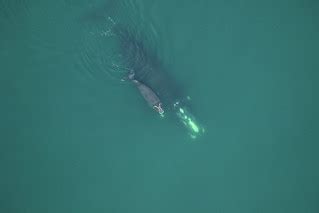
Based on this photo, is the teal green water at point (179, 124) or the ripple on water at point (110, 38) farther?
Result: the teal green water at point (179, 124)

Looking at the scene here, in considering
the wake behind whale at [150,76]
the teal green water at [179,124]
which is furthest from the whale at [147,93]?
the teal green water at [179,124]

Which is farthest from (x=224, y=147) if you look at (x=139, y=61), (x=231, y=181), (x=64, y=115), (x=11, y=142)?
(x=11, y=142)

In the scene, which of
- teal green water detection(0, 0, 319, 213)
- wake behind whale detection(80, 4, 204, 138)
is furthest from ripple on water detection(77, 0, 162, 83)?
teal green water detection(0, 0, 319, 213)

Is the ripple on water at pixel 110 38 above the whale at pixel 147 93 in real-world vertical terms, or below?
above

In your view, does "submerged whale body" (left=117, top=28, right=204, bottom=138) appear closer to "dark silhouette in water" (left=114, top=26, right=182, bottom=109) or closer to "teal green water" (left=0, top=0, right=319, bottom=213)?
"dark silhouette in water" (left=114, top=26, right=182, bottom=109)

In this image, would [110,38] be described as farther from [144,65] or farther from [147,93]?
[147,93]

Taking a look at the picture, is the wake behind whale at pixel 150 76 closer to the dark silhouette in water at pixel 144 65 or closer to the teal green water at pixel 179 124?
the dark silhouette in water at pixel 144 65

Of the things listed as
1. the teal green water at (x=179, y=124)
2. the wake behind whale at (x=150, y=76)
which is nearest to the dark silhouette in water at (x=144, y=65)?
the wake behind whale at (x=150, y=76)

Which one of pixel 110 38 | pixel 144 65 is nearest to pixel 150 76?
pixel 144 65

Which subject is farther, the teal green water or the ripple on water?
the teal green water
